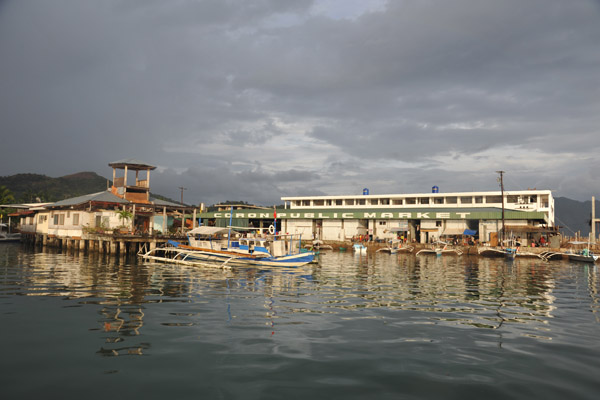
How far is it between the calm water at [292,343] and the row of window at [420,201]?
58621 millimetres

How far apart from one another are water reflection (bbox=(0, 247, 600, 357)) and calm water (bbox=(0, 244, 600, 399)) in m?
0.11

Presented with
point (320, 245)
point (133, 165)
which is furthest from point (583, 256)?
point (133, 165)

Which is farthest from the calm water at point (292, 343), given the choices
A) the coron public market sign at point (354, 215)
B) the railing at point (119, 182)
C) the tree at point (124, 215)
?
the coron public market sign at point (354, 215)

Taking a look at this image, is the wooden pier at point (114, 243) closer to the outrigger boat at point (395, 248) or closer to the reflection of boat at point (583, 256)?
the outrigger boat at point (395, 248)

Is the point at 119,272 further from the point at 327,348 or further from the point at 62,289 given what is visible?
the point at 327,348

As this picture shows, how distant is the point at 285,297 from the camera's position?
20.2m

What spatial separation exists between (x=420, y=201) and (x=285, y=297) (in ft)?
228

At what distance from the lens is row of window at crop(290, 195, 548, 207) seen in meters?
74.8

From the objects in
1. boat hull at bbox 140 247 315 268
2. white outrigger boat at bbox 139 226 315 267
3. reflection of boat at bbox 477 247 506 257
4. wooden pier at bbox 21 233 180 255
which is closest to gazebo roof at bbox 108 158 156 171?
wooden pier at bbox 21 233 180 255

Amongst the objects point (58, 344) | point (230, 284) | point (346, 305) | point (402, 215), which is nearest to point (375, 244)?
point (402, 215)

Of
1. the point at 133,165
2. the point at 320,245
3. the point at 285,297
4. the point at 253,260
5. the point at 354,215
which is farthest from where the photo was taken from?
the point at 354,215

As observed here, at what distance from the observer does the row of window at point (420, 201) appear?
74787mm

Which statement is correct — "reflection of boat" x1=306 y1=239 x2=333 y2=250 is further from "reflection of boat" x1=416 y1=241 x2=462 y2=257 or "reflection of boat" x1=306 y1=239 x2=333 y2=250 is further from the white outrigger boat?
the white outrigger boat

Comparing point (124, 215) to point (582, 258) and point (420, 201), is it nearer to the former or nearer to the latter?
point (420, 201)
